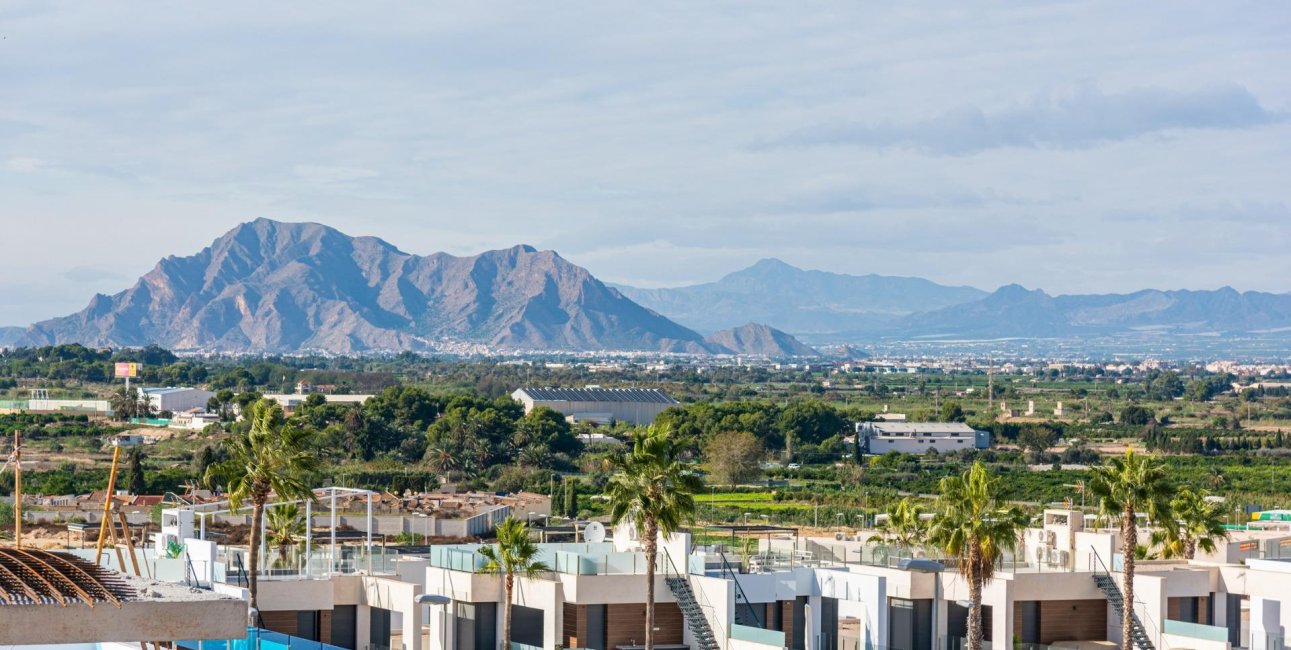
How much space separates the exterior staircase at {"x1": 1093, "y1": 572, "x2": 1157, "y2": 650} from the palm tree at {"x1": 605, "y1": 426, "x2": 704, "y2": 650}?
927 cm

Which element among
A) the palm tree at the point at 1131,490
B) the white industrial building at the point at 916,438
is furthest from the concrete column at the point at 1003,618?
the white industrial building at the point at 916,438

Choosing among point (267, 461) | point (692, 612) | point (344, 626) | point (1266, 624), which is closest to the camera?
point (692, 612)

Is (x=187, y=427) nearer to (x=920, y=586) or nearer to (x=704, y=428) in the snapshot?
(x=704, y=428)

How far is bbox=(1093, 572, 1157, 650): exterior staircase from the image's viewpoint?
3812 cm

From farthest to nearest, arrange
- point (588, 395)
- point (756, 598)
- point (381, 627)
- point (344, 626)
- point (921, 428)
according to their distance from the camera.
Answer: point (588, 395)
point (921, 428)
point (344, 626)
point (381, 627)
point (756, 598)

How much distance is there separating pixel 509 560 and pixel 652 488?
9.86ft

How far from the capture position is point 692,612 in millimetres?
35594

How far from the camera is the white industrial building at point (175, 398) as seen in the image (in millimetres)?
167000

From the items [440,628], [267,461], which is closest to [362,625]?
[440,628]

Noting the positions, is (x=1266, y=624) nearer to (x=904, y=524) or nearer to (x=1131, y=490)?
(x=1131, y=490)

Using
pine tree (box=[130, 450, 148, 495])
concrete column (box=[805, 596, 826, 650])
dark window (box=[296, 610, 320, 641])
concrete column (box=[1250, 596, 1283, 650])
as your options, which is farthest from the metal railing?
pine tree (box=[130, 450, 148, 495])

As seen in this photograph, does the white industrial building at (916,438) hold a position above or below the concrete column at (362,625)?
below

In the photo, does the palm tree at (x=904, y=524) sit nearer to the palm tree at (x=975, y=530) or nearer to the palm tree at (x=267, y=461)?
the palm tree at (x=975, y=530)

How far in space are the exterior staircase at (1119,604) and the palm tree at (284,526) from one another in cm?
1837
